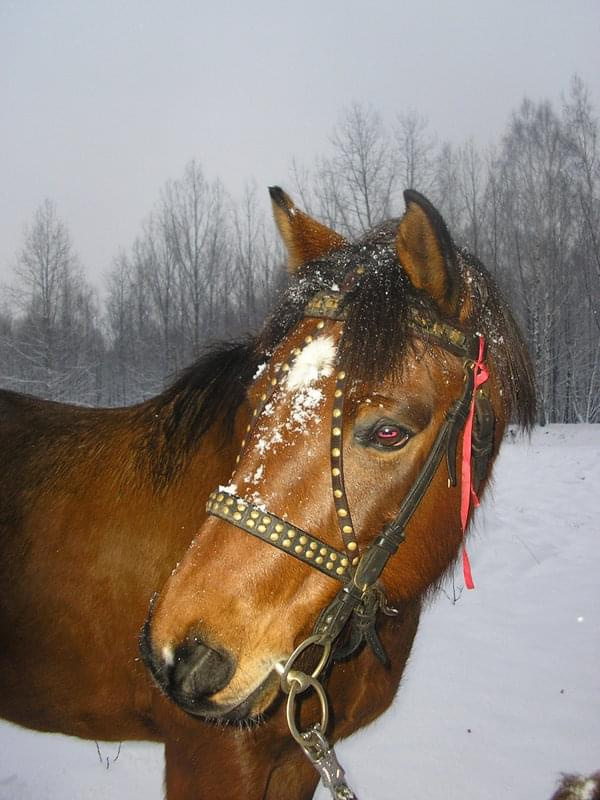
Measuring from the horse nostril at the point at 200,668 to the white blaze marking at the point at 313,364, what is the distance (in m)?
0.80

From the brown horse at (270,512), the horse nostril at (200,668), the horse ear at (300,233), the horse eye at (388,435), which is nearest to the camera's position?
the horse nostril at (200,668)

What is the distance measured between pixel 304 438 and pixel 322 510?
226mm

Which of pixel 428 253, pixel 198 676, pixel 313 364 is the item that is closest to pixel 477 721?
pixel 198 676

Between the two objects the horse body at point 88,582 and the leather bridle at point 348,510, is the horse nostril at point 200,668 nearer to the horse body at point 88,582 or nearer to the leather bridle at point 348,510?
the leather bridle at point 348,510

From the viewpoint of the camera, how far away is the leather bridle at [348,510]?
1.45 metres

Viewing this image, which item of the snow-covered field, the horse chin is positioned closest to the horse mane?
the horse chin

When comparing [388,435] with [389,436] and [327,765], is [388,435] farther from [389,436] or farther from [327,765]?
[327,765]

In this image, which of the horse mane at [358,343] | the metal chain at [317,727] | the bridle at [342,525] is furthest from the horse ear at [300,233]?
the metal chain at [317,727]

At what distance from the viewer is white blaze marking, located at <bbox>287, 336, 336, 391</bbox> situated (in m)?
1.59

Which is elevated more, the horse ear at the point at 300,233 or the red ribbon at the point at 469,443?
the horse ear at the point at 300,233

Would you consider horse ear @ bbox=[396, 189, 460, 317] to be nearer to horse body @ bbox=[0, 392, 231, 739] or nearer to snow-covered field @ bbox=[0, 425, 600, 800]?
horse body @ bbox=[0, 392, 231, 739]

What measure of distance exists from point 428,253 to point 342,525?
3.16 feet

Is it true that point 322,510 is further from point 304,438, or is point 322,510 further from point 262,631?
point 262,631

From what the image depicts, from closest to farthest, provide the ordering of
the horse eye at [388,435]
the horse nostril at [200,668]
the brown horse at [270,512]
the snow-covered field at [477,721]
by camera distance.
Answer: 1. the horse nostril at [200,668]
2. the brown horse at [270,512]
3. the horse eye at [388,435]
4. the snow-covered field at [477,721]
